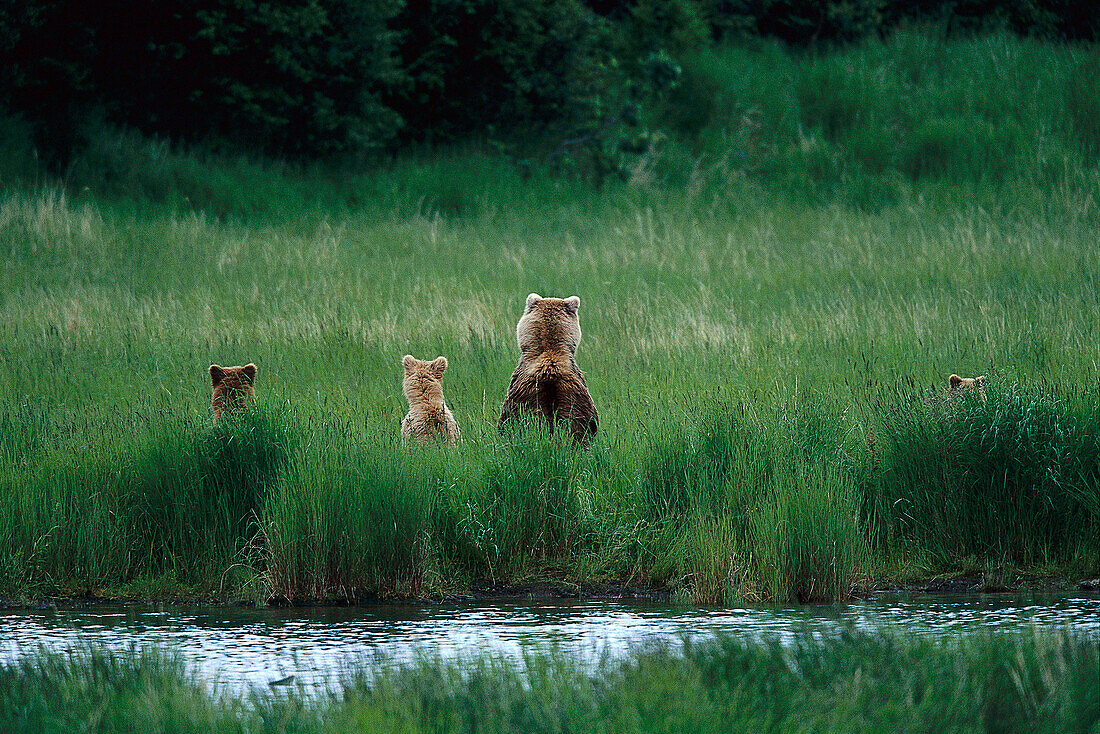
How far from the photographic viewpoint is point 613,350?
11.8 meters

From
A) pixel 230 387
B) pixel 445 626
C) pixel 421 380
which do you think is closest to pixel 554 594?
pixel 445 626

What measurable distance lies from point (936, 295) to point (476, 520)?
8709 mm

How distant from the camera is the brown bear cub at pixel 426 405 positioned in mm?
8031

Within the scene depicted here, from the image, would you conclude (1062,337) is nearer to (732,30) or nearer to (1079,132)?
(1079,132)

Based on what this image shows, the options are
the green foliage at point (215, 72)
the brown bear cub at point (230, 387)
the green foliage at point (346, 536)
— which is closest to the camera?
the green foliage at point (346, 536)

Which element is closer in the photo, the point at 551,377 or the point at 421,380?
the point at 551,377

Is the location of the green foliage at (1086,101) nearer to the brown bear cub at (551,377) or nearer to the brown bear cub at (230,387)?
the brown bear cub at (551,377)

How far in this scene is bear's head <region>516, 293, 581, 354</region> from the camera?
26.6ft

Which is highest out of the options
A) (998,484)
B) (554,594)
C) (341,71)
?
(341,71)

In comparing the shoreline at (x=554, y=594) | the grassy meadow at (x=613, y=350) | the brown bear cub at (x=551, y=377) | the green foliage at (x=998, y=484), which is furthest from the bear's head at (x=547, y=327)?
the green foliage at (x=998, y=484)

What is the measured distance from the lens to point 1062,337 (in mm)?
11367

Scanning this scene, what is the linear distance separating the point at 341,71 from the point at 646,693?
1961cm

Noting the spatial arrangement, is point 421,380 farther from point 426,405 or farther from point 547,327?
point 547,327

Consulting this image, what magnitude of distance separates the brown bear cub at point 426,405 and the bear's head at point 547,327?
60 cm
